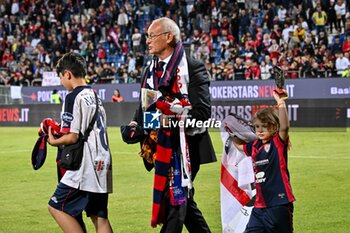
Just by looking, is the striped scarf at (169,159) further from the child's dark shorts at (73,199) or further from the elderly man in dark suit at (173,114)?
the child's dark shorts at (73,199)

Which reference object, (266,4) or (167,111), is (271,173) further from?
(266,4)

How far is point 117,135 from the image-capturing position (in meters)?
26.1

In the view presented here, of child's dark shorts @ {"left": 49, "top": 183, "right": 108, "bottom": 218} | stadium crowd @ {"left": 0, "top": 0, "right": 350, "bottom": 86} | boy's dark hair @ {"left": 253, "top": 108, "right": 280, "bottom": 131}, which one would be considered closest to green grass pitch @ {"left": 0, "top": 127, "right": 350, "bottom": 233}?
child's dark shorts @ {"left": 49, "top": 183, "right": 108, "bottom": 218}

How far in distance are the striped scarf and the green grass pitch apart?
2.99 meters

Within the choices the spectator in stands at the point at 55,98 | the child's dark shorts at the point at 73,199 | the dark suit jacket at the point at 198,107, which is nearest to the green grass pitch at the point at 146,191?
the child's dark shorts at the point at 73,199

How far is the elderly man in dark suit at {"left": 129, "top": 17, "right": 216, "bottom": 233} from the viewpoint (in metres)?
6.38

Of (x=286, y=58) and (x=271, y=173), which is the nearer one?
(x=271, y=173)

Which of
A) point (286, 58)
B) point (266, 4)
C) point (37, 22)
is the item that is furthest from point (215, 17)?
point (37, 22)

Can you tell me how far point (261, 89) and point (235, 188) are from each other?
22690 millimetres

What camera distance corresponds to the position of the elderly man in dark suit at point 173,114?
20.9 feet

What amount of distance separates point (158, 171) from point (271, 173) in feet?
2.97

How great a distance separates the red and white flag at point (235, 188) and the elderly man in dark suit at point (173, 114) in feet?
2.41

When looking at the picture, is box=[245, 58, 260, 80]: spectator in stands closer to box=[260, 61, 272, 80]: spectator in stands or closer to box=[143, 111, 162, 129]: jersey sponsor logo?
box=[260, 61, 272, 80]: spectator in stands

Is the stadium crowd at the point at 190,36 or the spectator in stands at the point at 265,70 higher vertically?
the stadium crowd at the point at 190,36
